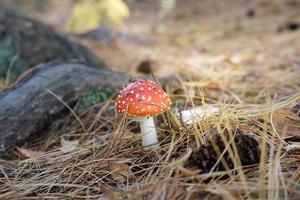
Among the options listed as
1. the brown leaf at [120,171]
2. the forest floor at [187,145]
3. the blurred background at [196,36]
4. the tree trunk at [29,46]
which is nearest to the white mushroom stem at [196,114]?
the forest floor at [187,145]

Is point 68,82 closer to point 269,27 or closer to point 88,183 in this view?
point 88,183

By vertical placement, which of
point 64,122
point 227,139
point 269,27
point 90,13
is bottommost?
point 227,139

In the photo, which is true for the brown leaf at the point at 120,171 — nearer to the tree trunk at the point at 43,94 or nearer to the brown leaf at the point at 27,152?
the brown leaf at the point at 27,152

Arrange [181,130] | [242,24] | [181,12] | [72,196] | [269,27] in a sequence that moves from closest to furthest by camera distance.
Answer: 1. [72,196]
2. [181,130]
3. [269,27]
4. [242,24]
5. [181,12]

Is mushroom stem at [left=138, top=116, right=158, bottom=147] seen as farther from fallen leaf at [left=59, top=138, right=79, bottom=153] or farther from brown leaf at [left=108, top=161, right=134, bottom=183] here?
fallen leaf at [left=59, top=138, right=79, bottom=153]

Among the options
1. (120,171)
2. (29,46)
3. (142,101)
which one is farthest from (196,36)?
(120,171)

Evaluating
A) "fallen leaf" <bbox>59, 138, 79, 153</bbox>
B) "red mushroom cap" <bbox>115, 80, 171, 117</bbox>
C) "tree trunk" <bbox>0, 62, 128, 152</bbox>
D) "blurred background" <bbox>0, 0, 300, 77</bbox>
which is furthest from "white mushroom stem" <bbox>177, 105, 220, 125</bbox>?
"blurred background" <bbox>0, 0, 300, 77</bbox>

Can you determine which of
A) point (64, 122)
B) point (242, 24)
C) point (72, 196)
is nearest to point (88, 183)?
point (72, 196)

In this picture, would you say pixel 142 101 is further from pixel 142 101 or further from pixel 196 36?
pixel 196 36
